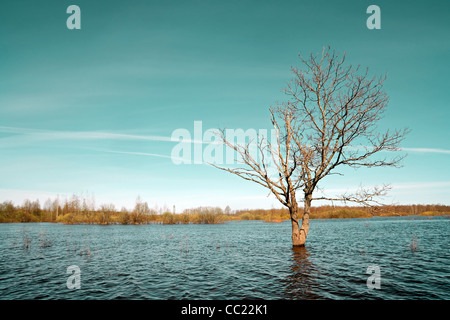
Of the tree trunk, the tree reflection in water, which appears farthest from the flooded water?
the tree trunk

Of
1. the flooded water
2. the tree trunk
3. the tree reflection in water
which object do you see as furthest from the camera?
the tree trunk

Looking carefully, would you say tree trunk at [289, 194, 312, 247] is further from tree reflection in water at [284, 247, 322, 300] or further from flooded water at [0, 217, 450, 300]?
tree reflection in water at [284, 247, 322, 300]

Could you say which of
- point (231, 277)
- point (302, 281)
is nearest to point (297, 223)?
point (302, 281)

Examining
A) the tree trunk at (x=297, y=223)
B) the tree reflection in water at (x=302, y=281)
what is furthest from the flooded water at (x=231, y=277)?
the tree trunk at (x=297, y=223)

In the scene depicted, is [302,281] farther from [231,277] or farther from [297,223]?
[297,223]

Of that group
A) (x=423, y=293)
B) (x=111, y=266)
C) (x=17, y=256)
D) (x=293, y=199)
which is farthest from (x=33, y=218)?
(x=423, y=293)

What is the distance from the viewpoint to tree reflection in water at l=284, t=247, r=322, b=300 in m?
9.91

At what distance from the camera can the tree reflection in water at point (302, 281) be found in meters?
9.91

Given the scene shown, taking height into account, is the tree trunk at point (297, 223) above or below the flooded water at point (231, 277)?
above

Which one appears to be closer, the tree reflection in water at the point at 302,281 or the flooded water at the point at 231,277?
the tree reflection in water at the point at 302,281

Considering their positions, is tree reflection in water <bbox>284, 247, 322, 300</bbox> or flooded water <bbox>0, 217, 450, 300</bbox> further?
flooded water <bbox>0, 217, 450, 300</bbox>

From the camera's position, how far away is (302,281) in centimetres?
1180

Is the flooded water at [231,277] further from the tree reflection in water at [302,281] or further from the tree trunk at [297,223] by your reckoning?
the tree trunk at [297,223]

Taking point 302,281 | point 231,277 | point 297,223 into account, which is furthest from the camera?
point 297,223
